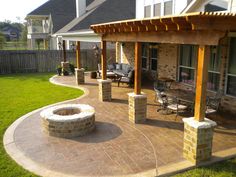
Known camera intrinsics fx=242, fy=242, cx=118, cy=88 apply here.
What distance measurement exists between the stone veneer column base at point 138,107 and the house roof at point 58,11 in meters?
22.7

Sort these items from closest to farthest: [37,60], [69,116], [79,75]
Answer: [69,116] < [79,75] < [37,60]

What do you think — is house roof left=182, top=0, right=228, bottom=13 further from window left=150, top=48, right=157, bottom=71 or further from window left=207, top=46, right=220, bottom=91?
window left=150, top=48, right=157, bottom=71

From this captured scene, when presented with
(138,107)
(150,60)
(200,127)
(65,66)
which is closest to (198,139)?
(200,127)

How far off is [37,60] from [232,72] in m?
16.0

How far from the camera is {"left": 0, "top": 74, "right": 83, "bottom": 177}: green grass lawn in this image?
211 inches

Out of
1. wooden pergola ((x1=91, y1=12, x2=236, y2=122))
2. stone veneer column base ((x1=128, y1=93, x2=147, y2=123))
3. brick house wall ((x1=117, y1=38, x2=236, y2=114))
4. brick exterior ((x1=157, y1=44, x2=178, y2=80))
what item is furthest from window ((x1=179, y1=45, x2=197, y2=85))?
wooden pergola ((x1=91, y1=12, x2=236, y2=122))

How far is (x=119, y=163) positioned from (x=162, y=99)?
12.5 feet

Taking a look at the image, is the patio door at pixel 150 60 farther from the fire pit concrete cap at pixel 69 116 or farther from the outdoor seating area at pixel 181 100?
the fire pit concrete cap at pixel 69 116

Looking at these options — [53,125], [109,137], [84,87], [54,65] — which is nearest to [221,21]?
[109,137]

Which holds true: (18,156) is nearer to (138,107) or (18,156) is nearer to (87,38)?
(138,107)

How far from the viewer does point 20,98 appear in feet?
37.1

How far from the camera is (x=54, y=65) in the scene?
2073 cm

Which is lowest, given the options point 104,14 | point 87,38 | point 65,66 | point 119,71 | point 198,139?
point 198,139

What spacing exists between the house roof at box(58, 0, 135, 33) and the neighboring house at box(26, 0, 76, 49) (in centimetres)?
556
